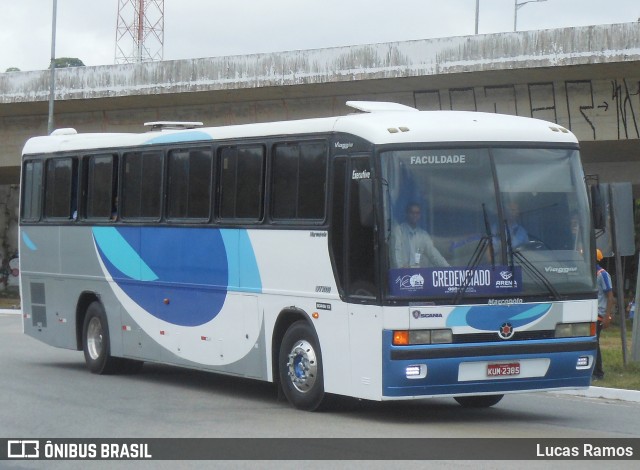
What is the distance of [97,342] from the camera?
18.5 metres

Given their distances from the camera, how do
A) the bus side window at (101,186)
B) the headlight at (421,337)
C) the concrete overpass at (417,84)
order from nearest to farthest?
1. the headlight at (421,337)
2. the bus side window at (101,186)
3. the concrete overpass at (417,84)

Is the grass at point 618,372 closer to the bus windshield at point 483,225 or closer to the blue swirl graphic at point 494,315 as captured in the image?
the bus windshield at point 483,225

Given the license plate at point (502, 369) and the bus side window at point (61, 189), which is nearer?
the license plate at point (502, 369)

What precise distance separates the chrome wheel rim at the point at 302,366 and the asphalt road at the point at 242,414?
30cm

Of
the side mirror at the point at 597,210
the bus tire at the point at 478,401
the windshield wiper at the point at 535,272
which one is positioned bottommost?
the bus tire at the point at 478,401

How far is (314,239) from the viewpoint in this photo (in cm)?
1347

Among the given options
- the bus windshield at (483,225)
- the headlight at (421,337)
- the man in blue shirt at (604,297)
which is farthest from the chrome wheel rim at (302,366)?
the man in blue shirt at (604,297)

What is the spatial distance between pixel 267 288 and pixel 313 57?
18286mm

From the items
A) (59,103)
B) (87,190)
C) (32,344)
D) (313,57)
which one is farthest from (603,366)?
(59,103)

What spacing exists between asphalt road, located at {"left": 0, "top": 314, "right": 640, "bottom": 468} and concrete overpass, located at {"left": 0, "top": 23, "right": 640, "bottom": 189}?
13.9m

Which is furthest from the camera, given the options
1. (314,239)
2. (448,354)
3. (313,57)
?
(313,57)

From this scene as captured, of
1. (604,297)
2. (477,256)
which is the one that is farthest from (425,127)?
(604,297)

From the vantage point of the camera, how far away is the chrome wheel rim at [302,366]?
13.5 metres

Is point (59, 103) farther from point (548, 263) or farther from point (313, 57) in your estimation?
point (548, 263)
